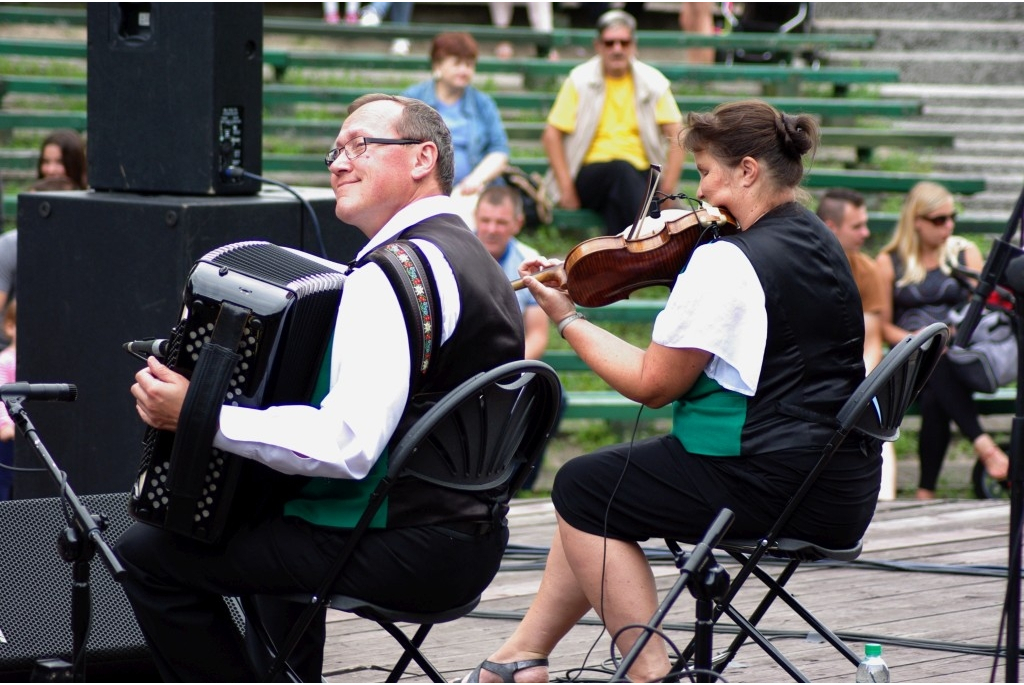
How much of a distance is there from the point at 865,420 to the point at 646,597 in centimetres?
65

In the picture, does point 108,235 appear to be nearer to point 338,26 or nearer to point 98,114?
point 98,114

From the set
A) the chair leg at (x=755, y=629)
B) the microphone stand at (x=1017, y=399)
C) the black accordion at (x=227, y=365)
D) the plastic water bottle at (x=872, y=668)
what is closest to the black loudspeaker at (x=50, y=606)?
the black accordion at (x=227, y=365)

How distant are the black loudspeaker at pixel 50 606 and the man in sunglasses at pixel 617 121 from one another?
516cm

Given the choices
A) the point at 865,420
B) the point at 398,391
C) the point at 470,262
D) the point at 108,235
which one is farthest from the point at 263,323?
the point at 108,235

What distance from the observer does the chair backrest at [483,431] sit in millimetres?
2676

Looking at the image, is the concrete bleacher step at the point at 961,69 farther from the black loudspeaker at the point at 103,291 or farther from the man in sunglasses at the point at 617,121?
the black loudspeaker at the point at 103,291

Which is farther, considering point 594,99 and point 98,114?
point 594,99

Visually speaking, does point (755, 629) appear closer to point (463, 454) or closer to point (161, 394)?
point (463, 454)

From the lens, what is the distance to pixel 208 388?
261 cm

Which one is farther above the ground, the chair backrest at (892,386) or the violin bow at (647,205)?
the violin bow at (647,205)

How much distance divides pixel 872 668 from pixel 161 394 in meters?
1.86

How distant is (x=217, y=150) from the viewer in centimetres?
429

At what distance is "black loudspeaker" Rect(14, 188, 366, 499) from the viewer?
4.13 m

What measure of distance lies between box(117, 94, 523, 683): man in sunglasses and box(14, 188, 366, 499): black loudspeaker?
127cm
